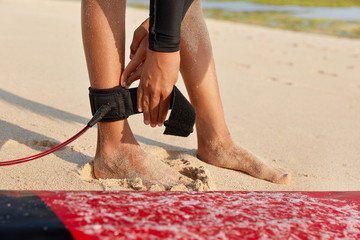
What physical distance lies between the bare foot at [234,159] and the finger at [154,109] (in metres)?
0.46

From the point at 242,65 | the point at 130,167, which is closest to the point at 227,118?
the point at 130,167

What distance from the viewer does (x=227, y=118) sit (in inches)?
105

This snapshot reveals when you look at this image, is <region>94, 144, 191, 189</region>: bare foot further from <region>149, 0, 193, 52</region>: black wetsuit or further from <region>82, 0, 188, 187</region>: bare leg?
<region>149, 0, 193, 52</region>: black wetsuit

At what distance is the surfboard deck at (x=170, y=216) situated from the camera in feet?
2.86

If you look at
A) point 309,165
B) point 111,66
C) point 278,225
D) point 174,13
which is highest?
point 174,13

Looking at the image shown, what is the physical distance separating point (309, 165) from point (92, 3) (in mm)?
1168

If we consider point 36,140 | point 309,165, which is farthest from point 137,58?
point 309,165

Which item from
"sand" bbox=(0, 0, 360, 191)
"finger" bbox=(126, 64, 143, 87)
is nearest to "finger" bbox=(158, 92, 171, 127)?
"finger" bbox=(126, 64, 143, 87)

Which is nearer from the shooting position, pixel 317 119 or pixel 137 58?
pixel 137 58

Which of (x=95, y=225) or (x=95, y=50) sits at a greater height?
(x=95, y=50)

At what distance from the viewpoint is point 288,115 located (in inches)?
112

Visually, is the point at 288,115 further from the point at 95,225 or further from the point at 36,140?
the point at 95,225

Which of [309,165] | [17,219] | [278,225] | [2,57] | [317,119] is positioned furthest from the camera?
[2,57]

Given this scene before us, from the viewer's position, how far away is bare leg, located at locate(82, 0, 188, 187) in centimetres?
151
